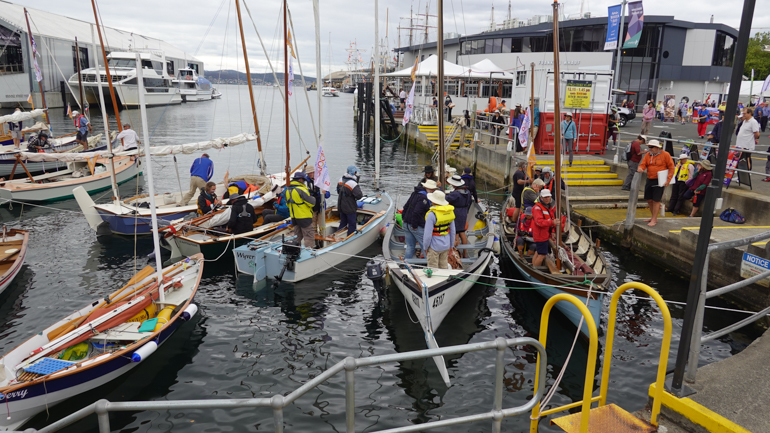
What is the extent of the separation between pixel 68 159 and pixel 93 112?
51.1 meters

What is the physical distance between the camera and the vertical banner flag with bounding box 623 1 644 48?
21.2m

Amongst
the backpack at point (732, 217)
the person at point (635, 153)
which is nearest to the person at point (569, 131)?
the person at point (635, 153)

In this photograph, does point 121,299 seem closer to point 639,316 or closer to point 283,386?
point 283,386

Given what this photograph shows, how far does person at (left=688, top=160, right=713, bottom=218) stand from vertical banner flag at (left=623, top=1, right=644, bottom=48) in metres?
10.0

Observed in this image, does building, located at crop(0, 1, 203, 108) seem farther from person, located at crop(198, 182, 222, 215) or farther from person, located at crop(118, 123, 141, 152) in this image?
person, located at crop(198, 182, 222, 215)

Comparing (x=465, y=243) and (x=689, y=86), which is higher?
(x=689, y=86)

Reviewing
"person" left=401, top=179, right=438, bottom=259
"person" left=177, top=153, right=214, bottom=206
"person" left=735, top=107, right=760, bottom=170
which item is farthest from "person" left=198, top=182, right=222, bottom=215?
"person" left=735, top=107, right=760, bottom=170

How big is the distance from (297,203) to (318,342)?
3.54 m

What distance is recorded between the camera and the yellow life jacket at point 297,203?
11.4 m

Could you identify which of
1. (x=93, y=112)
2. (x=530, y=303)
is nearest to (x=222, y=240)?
(x=530, y=303)

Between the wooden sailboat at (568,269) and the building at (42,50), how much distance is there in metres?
36.4

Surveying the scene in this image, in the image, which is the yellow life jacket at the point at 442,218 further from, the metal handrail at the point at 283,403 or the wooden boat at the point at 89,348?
the metal handrail at the point at 283,403

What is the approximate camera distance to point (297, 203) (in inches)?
452

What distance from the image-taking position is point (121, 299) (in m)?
9.02
